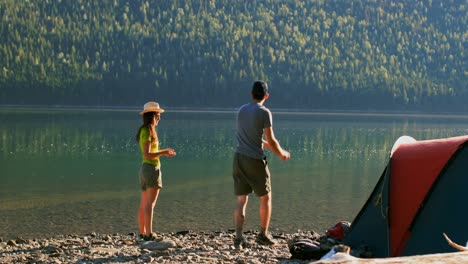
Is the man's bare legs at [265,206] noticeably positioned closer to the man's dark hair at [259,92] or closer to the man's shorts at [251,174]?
the man's shorts at [251,174]

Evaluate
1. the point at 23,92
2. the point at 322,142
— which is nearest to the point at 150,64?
the point at 23,92

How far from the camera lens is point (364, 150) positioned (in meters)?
39.2

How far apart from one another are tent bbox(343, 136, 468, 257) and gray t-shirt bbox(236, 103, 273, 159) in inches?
62.8

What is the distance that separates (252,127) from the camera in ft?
26.0

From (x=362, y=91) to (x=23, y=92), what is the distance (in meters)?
69.8

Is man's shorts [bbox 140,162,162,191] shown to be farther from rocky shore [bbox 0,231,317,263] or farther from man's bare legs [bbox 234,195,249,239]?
man's bare legs [bbox 234,195,249,239]

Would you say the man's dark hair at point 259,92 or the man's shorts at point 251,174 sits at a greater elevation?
the man's dark hair at point 259,92

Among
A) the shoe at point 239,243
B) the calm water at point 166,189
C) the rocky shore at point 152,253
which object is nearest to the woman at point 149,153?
the rocky shore at point 152,253

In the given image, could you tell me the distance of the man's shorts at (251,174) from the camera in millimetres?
7984

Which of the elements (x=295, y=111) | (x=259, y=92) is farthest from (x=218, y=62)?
(x=259, y=92)

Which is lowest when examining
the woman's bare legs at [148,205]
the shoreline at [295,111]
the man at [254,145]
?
the shoreline at [295,111]

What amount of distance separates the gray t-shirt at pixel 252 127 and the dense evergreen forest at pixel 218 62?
12878 cm

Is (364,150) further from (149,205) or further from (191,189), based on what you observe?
(149,205)

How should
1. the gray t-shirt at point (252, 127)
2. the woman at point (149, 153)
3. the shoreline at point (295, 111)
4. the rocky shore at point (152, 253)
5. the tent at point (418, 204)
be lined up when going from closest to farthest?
the tent at point (418, 204), the rocky shore at point (152, 253), the gray t-shirt at point (252, 127), the woman at point (149, 153), the shoreline at point (295, 111)
